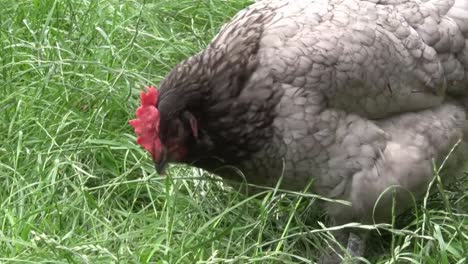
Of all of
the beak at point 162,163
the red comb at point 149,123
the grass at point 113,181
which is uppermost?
the red comb at point 149,123

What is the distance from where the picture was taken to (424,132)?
Result: 132 inches

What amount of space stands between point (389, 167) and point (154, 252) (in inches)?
28.2

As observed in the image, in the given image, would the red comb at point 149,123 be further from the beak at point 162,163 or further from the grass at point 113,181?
the grass at point 113,181

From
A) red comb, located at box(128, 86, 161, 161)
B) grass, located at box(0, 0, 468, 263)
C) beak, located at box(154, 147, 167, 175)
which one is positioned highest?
red comb, located at box(128, 86, 161, 161)

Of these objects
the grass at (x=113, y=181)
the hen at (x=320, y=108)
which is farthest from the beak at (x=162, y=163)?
the grass at (x=113, y=181)

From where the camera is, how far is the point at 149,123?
3264mm

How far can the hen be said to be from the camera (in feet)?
10.7

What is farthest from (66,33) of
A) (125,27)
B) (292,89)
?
(292,89)

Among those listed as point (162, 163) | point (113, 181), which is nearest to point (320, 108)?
point (162, 163)

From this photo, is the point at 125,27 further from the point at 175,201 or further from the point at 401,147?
the point at 401,147

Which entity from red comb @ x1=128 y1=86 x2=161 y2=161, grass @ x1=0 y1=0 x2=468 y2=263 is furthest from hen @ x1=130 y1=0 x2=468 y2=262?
grass @ x1=0 y1=0 x2=468 y2=263

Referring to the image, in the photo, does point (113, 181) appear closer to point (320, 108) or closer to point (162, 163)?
point (162, 163)

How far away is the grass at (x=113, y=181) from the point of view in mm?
3279

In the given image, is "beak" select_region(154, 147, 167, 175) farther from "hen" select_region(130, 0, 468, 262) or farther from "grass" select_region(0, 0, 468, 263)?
"grass" select_region(0, 0, 468, 263)
